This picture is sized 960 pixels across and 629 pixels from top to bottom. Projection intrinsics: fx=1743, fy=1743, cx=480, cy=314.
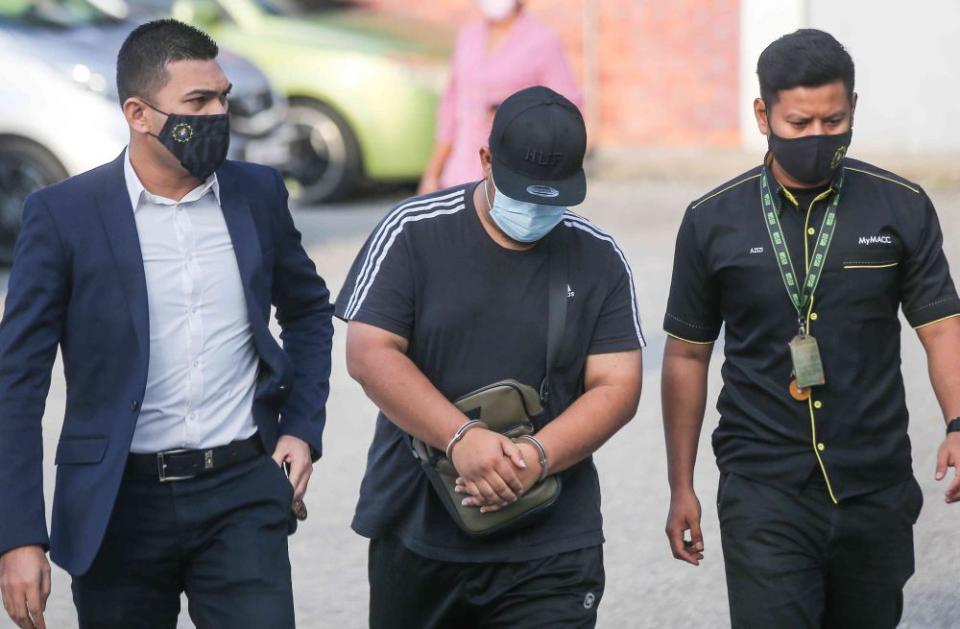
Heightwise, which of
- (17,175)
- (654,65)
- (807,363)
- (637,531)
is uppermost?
(807,363)

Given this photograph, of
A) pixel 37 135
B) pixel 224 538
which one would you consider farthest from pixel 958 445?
pixel 37 135

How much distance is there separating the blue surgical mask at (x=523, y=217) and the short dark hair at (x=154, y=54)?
842 millimetres

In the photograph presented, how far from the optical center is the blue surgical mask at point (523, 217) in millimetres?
3893

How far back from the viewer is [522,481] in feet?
12.7

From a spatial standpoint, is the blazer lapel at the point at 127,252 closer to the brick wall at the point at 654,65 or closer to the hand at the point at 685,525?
the hand at the point at 685,525

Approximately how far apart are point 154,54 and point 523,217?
102cm

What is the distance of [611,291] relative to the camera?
4.12 meters

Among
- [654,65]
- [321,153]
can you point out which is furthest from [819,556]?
[654,65]

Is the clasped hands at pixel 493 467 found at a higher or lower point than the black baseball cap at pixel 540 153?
lower

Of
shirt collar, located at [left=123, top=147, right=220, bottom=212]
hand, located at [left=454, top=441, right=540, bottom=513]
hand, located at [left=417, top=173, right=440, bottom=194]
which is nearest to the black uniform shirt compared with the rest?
hand, located at [left=454, top=441, right=540, bottom=513]

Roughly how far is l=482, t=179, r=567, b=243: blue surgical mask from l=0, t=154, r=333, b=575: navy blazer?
66 cm

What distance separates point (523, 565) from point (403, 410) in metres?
0.48

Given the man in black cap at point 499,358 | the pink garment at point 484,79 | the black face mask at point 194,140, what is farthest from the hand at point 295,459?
the pink garment at point 484,79

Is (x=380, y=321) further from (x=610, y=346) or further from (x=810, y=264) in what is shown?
(x=810, y=264)
